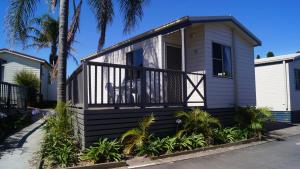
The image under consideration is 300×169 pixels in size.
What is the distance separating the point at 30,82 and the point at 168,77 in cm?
1890

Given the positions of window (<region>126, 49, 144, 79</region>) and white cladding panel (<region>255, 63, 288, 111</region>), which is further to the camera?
white cladding panel (<region>255, 63, 288, 111</region>)

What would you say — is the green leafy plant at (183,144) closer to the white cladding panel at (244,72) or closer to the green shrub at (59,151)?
the green shrub at (59,151)

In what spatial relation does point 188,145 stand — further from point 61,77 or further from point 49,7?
point 49,7

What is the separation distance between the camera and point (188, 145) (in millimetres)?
8539

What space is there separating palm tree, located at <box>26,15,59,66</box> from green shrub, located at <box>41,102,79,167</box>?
23382 millimetres

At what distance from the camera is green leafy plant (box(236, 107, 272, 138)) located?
10797 millimetres

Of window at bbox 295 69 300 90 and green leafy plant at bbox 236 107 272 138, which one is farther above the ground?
window at bbox 295 69 300 90

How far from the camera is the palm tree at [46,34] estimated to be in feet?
98.7

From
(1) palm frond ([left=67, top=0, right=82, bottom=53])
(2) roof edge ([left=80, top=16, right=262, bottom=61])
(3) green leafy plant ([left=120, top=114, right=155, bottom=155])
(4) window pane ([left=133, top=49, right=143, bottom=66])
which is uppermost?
(1) palm frond ([left=67, top=0, right=82, bottom=53])

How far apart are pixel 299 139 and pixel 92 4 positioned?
10399 mm

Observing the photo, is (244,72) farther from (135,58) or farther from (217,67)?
(135,58)

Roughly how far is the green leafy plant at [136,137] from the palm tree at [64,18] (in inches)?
147

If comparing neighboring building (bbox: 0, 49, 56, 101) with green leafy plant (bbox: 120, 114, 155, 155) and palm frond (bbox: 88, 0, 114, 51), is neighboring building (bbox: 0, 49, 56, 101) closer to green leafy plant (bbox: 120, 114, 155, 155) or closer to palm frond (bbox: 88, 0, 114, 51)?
palm frond (bbox: 88, 0, 114, 51)

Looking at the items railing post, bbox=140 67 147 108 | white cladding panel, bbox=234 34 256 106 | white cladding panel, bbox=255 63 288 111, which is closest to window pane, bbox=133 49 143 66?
railing post, bbox=140 67 147 108
